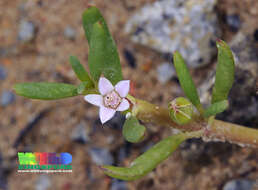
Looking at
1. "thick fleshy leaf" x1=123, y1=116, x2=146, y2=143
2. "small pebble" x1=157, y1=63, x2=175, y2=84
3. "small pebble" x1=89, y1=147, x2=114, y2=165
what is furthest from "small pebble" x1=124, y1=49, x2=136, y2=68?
"thick fleshy leaf" x1=123, y1=116, x2=146, y2=143

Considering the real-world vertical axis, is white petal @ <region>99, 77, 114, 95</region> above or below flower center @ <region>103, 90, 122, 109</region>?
above

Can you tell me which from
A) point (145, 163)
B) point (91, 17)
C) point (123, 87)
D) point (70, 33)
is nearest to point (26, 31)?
point (70, 33)

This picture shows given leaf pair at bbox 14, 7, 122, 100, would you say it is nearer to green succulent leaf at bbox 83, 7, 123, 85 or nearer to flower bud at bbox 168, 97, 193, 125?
green succulent leaf at bbox 83, 7, 123, 85

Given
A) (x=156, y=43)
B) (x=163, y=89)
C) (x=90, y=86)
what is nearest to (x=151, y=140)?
(x=163, y=89)

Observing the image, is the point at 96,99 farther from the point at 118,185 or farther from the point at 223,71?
the point at 118,185

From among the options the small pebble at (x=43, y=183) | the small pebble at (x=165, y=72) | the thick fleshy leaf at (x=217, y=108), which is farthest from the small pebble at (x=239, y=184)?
the small pebble at (x=43, y=183)

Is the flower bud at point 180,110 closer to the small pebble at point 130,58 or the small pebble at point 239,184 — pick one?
the small pebble at point 239,184

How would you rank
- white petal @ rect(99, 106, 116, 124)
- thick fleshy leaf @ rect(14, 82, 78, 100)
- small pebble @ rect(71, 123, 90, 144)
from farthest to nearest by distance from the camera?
small pebble @ rect(71, 123, 90, 144), thick fleshy leaf @ rect(14, 82, 78, 100), white petal @ rect(99, 106, 116, 124)
